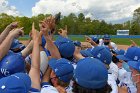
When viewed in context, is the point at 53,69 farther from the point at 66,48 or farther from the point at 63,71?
the point at 66,48

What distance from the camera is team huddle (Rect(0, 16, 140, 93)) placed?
2.76 m

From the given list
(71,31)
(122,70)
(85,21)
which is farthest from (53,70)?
(85,21)

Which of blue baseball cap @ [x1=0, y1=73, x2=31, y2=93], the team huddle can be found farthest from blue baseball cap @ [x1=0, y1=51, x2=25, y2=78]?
blue baseball cap @ [x1=0, y1=73, x2=31, y2=93]

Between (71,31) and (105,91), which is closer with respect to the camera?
(105,91)

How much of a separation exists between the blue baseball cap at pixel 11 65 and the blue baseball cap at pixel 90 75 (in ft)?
3.88

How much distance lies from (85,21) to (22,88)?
92.0 meters

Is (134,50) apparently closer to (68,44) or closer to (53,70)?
(68,44)

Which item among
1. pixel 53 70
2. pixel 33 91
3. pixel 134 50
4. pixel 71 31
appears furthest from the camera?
pixel 71 31

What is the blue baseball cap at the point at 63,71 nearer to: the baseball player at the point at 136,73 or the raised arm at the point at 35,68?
the raised arm at the point at 35,68

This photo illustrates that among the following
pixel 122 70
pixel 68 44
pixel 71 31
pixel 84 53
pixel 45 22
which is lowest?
pixel 71 31

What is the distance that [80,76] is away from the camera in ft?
9.00

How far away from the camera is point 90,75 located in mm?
2729

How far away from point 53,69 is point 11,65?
1.61 ft

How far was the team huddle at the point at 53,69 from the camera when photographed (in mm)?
2765
